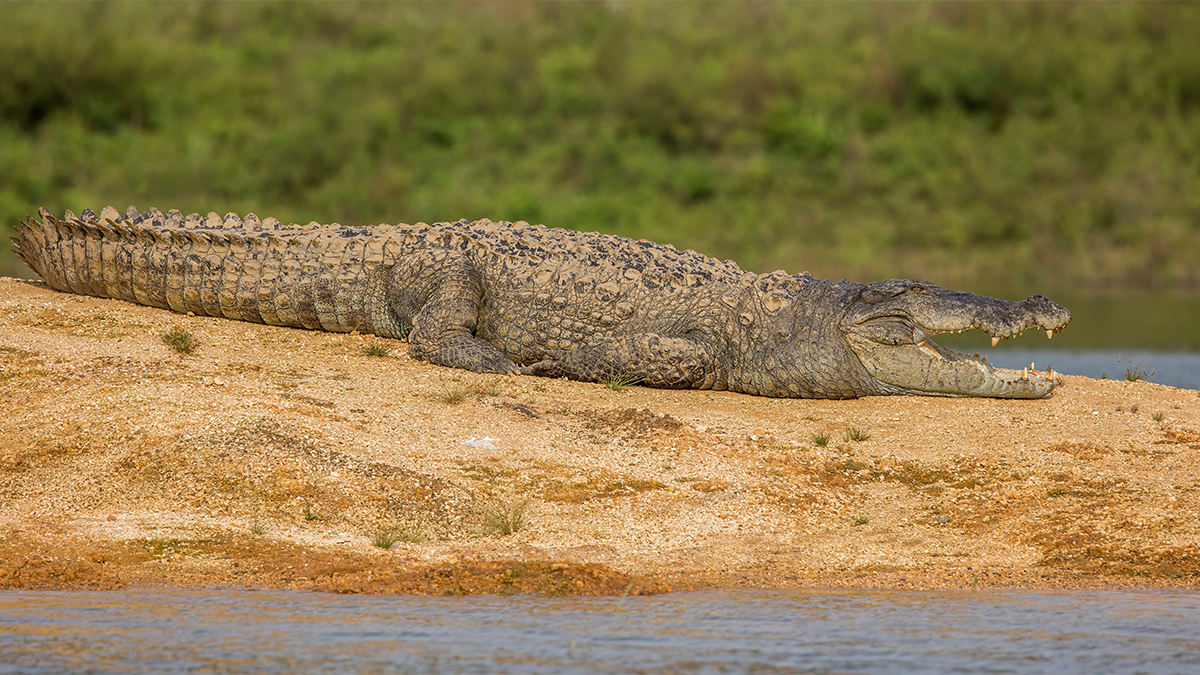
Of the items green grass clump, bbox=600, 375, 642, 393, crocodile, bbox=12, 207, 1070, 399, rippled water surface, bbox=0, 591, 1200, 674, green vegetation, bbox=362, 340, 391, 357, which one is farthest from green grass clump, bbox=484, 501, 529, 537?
green vegetation, bbox=362, 340, 391, 357

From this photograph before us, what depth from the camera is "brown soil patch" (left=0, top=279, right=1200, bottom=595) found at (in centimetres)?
551

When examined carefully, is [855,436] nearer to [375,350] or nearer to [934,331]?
[934,331]

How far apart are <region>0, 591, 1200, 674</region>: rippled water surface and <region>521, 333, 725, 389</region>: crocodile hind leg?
10.4ft

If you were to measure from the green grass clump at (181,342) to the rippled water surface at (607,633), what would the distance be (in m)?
3.37

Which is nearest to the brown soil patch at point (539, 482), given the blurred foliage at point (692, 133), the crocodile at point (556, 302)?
the crocodile at point (556, 302)

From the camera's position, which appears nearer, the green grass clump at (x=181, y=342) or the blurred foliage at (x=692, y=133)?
the green grass clump at (x=181, y=342)

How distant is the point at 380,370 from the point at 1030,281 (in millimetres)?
19671

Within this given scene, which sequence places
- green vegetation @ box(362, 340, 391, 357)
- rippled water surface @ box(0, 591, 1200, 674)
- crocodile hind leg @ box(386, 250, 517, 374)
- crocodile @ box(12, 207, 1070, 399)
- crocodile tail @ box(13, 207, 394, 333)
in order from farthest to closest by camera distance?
crocodile tail @ box(13, 207, 394, 333) < green vegetation @ box(362, 340, 391, 357) < crocodile hind leg @ box(386, 250, 517, 374) < crocodile @ box(12, 207, 1070, 399) < rippled water surface @ box(0, 591, 1200, 674)

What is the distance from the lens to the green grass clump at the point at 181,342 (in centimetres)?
830

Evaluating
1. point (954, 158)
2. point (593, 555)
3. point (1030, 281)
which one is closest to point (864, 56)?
point (954, 158)

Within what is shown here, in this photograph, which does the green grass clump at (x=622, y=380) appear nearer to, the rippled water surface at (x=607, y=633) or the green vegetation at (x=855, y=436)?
the green vegetation at (x=855, y=436)

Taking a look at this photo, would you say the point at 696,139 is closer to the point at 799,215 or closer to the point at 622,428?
the point at 799,215

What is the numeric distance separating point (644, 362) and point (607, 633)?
371cm

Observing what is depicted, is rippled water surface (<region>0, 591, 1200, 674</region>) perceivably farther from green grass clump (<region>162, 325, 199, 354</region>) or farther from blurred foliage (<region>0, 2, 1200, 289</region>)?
blurred foliage (<region>0, 2, 1200, 289</region>)
